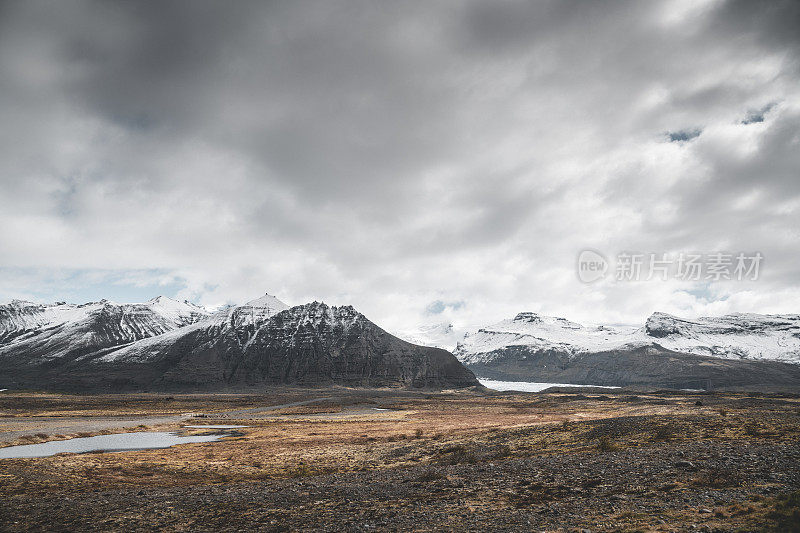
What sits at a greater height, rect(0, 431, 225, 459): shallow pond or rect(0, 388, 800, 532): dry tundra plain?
rect(0, 388, 800, 532): dry tundra plain

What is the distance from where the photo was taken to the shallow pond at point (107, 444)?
162 feet

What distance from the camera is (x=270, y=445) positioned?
167 ft

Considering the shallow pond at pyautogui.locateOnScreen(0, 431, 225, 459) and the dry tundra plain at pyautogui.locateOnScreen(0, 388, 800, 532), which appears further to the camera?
the shallow pond at pyautogui.locateOnScreen(0, 431, 225, 459)

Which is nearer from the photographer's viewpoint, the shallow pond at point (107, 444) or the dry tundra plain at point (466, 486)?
the dry tundra plain at point (466, 486)

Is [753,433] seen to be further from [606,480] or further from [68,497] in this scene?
[68,497]

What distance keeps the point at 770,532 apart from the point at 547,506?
7515 millimetres

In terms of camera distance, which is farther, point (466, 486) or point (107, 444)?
point (107, 444)

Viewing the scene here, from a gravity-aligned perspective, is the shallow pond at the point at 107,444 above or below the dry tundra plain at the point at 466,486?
below

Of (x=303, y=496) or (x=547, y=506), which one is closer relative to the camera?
(x=547, y=506)

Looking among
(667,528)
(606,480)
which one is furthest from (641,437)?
(667,528)

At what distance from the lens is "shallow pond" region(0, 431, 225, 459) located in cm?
4924

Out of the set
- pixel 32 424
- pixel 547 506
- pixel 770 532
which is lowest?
pixel 32 424

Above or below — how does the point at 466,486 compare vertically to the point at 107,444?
above

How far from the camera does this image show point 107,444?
183 ft
